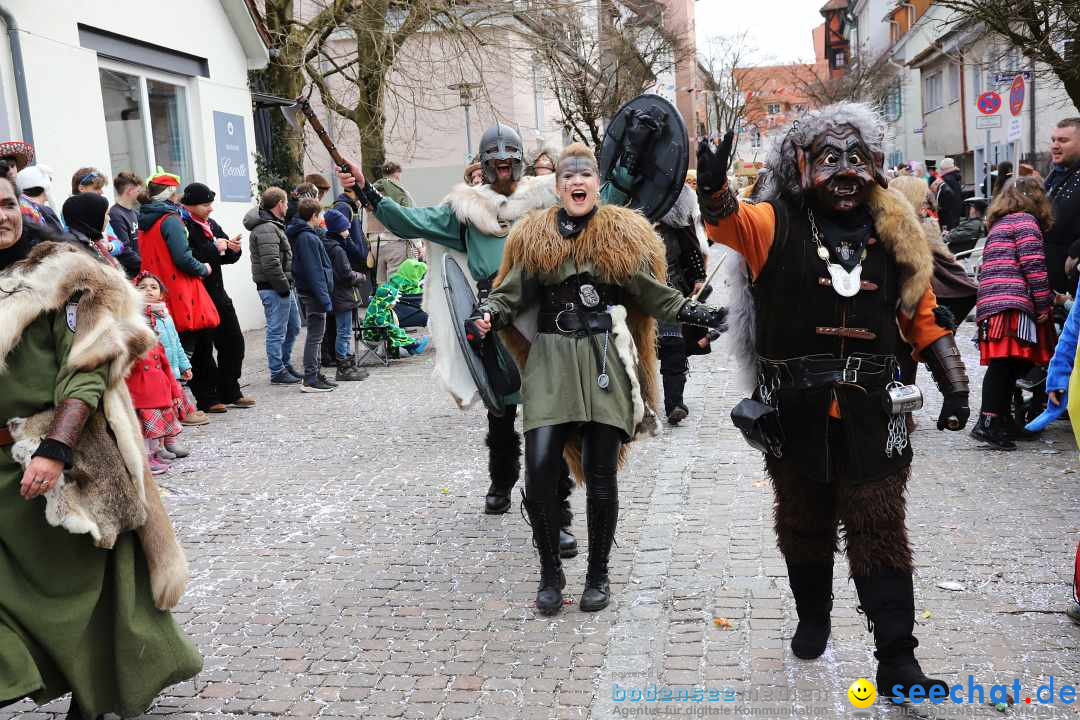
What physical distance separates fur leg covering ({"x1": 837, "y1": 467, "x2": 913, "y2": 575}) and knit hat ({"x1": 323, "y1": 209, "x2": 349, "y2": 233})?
29.6 feet

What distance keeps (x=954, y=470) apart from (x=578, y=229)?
11.4 ft

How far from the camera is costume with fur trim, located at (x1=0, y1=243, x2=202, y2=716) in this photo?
3.25 meters

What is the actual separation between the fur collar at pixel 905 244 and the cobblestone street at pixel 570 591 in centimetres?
141

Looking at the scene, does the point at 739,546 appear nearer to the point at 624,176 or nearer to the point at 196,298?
the point at 624,176

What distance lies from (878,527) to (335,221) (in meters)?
9.17

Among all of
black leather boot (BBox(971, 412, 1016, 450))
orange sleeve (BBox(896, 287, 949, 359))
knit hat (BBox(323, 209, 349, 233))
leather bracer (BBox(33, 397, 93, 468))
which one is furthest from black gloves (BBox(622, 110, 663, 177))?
knit hat (BBox(323, 209, 349, 233))

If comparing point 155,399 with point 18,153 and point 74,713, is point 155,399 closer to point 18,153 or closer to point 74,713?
point 18,153

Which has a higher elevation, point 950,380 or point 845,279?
point 845,279

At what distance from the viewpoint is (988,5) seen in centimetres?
1210

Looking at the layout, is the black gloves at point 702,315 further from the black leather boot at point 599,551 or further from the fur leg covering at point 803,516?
the black leather boot at point 599,551

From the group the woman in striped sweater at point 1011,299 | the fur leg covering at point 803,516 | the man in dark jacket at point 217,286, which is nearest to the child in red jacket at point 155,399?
the man in dark jacket at point 217,286

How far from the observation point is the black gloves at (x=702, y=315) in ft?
13.0

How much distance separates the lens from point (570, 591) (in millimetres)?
4730

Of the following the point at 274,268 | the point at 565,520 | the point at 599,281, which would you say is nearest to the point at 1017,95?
the point at 274,268
